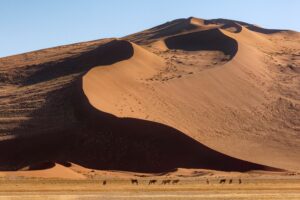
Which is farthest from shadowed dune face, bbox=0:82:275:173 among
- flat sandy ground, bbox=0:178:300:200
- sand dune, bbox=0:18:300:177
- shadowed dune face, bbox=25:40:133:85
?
shadowed dune face, bbox=25:40:133:85

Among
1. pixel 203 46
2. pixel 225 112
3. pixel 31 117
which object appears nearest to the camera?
pixel 31 117

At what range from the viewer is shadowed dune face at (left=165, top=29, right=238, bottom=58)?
67.6 meters

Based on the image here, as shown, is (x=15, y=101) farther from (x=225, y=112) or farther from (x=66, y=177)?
(x=66, y=177)

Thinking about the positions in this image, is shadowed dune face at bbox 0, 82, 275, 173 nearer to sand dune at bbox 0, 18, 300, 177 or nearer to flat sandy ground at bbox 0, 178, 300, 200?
sand dune at bbox 0, 18, 300, 177

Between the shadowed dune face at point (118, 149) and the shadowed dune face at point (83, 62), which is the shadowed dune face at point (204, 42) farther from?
the shadowed dune face at point (118, 149)

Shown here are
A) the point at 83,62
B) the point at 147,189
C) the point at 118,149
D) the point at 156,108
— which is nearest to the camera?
the point at 147,189

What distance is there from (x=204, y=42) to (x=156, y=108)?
1024 inches

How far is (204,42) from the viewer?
7144cm

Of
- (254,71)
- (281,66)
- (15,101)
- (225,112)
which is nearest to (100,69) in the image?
(15,101)

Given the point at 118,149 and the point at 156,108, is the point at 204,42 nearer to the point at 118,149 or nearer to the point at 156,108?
the point at 156,108

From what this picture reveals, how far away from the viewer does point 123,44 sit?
6275cm

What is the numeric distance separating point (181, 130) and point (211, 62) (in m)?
19.7

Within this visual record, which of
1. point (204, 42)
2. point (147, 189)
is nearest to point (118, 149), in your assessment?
point (147, 189)

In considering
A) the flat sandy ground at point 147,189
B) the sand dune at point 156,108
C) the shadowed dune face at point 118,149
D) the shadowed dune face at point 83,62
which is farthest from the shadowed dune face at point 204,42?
the flat sandy ground at point 147,189
